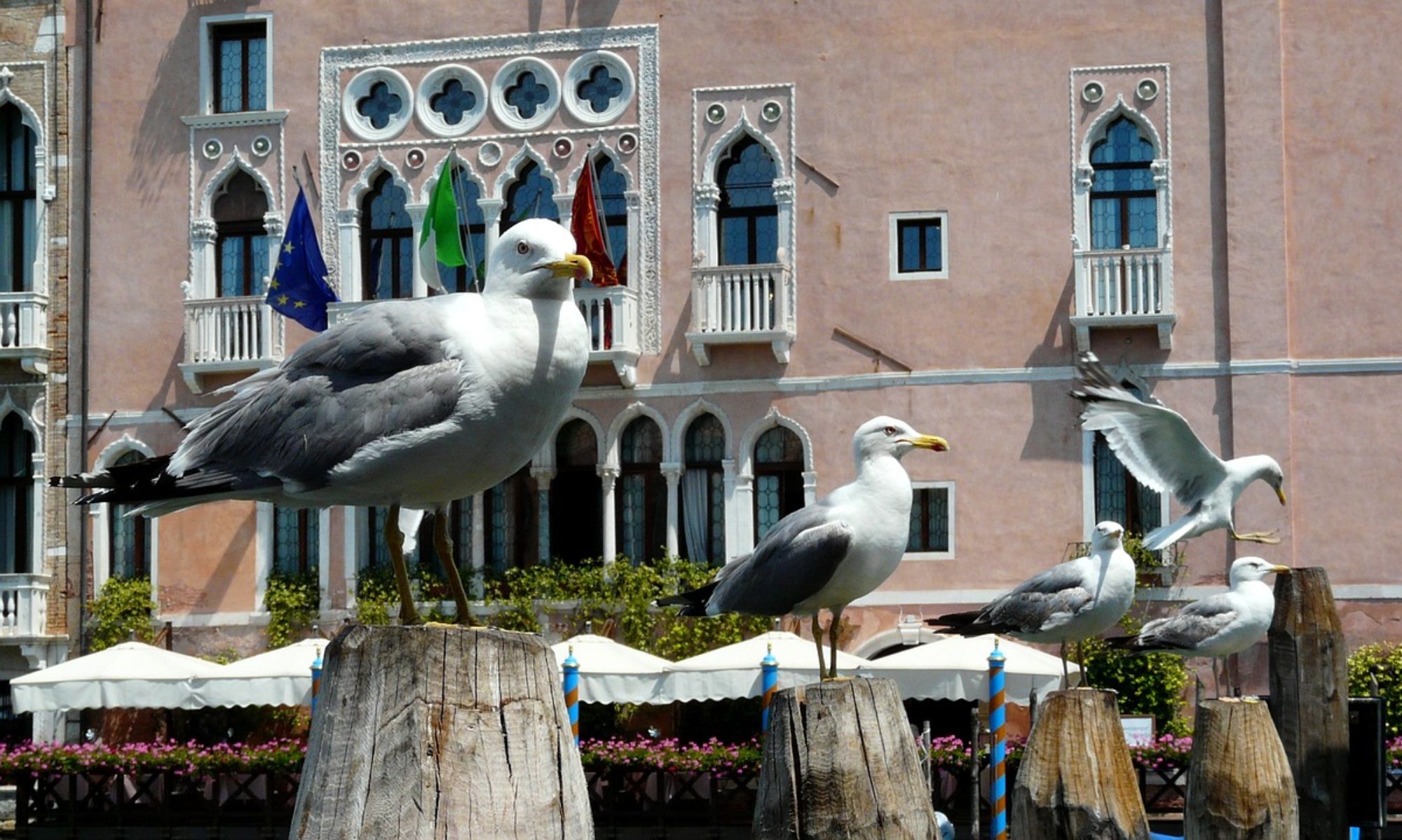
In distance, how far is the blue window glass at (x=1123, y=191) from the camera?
24.5 m

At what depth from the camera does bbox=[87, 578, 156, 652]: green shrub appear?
2638cm

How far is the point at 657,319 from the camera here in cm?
2569

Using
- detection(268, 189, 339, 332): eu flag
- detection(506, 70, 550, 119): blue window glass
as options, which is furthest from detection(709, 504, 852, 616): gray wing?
detection(506, 70, 550, 119): blue window glass

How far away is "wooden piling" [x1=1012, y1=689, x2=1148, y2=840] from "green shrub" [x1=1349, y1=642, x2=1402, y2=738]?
16777 mm

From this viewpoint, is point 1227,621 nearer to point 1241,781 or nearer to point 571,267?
point 1241,781

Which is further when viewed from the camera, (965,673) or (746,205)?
(746,205)

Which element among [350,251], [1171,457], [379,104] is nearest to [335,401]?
[1171,457]

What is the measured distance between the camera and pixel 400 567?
199 inches

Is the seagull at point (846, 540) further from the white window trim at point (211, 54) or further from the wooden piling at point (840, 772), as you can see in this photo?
the white window trim at point (211, 54)

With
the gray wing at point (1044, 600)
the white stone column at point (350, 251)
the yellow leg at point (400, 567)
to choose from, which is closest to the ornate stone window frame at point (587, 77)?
the white stone column at point (350, 251)

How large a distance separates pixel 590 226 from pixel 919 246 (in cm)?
395

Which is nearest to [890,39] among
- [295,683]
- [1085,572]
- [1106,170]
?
[1106,170]

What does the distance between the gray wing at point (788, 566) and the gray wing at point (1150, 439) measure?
4697mm

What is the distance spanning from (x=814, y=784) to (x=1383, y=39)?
2093 centimetres
